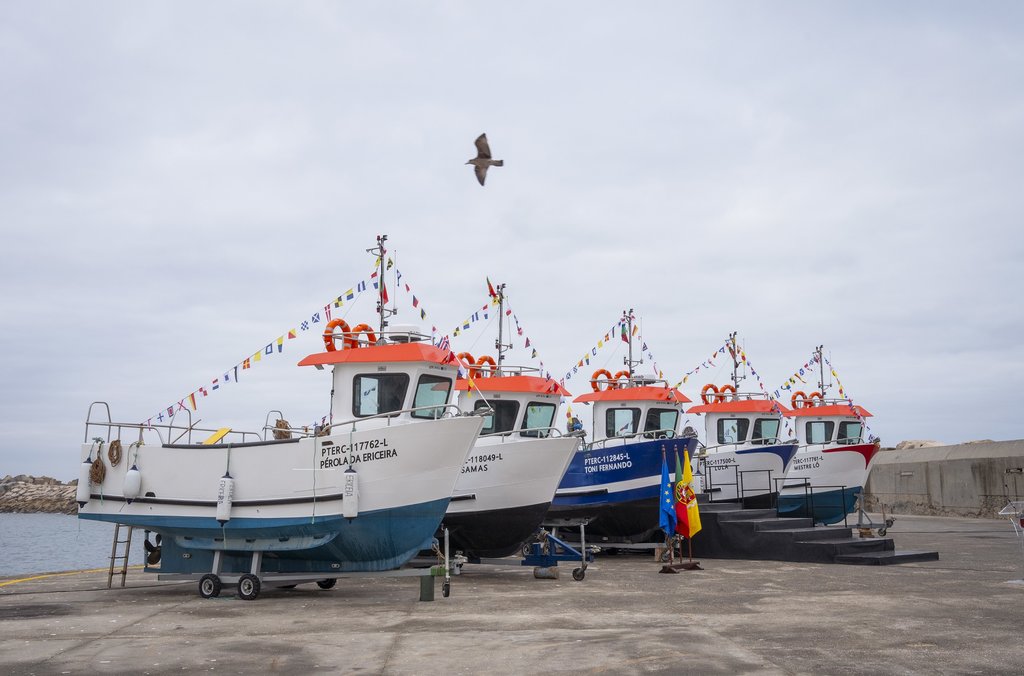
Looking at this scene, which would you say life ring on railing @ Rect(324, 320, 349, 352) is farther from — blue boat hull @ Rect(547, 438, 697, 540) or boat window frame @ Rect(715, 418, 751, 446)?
boat window frame @ Rect(715, 418, 751, 446)

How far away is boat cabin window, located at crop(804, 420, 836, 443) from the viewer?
2383cm

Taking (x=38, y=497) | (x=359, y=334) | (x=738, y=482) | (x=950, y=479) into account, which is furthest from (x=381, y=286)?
(x=38, y=497)

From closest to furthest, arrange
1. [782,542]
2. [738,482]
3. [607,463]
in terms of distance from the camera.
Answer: [782,542] < [607,463] < [738,482]

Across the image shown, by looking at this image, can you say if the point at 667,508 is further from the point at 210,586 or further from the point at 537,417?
the point at 210,586

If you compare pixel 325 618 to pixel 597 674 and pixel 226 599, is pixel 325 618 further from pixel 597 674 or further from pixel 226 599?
pixel 597 674

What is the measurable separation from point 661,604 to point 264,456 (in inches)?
215

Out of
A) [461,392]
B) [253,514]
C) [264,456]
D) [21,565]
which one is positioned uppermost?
[461,392]

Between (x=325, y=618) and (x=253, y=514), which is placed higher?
(x=253, y=514)

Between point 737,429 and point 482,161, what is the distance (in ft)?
45.0

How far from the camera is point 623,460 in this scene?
58.3 feet

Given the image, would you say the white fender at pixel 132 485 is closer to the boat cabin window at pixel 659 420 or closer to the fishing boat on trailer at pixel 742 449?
the boat cabin window at pixel 659 420

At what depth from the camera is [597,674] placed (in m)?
6.69

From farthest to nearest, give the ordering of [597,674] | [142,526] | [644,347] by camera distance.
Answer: [644,347], [142,526], [597,674]

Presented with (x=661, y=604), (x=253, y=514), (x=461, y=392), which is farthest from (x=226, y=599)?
(x=461, y=392)
